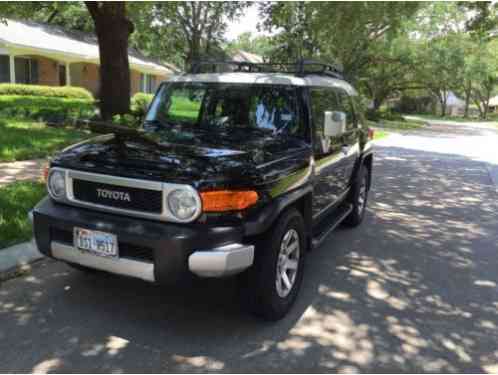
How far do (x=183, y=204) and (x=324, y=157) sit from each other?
77.8 inches

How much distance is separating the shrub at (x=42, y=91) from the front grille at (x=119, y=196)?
21.2 m

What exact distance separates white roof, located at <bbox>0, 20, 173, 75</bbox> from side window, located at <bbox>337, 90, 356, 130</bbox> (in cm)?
2275

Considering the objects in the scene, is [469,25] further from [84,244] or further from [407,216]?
Answer: [84,244]

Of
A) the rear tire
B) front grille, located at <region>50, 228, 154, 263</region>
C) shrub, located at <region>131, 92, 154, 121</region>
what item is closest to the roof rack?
the rear tire

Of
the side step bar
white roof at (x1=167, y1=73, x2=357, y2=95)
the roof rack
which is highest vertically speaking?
the roof rack

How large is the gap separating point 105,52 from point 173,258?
11277mm

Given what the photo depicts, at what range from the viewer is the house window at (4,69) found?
25828 millimetres

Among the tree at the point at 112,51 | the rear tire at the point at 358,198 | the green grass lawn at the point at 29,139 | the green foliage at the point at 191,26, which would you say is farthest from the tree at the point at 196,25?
the rear tire at the point at 358,198

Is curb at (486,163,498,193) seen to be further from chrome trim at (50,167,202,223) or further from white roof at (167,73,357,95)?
chrome trim at (50,167,202,223)

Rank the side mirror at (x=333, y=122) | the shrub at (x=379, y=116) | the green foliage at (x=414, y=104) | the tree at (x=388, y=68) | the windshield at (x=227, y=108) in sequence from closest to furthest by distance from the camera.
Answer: the side mirror at (x=333, y=122) → the windshield at (x=227, y=108) → the tree at (x=388, y=68) → the shrub at (x=379, y=116) → the green foliage at (x=414, y=104)

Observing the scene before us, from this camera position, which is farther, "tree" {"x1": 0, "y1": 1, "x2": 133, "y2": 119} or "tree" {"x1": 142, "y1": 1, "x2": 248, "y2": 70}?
"tree" {"x1": 142, "y1": 1, "x2": 248, "y2": 70}

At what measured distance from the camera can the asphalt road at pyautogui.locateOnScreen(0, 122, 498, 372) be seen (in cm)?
331

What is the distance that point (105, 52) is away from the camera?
1312 cm

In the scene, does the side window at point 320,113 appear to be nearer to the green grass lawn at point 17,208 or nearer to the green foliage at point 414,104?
the green grass lawn at point 17,208
